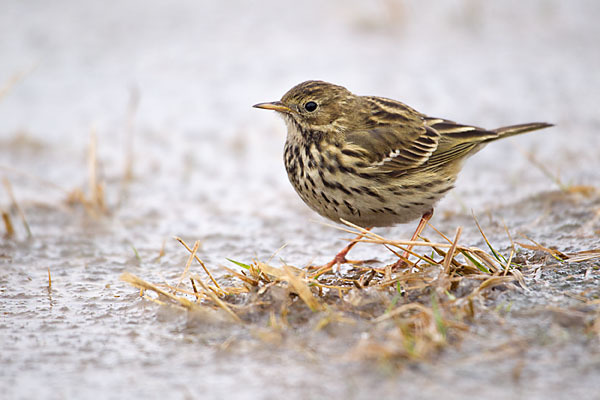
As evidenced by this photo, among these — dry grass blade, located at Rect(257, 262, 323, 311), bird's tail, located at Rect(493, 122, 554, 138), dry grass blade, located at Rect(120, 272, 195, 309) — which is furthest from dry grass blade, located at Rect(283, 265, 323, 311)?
bird's tail, located at Rect(493, 122, 554, 138)

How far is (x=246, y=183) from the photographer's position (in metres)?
7.50

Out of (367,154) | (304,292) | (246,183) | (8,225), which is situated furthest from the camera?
(246,183)

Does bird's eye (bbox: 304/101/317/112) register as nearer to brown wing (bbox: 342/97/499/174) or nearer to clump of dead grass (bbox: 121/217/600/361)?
brown wing (bbox: 342/97/499/174)

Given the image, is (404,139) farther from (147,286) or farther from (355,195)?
(147,286)

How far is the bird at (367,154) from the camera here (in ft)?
16.0

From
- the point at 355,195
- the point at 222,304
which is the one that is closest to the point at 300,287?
the point at 222,304

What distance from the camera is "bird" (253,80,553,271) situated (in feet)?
16.0

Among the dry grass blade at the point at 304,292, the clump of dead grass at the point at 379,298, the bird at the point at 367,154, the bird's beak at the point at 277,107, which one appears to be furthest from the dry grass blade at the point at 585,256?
the bird's beak at the point at 277,107

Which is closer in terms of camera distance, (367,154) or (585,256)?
(585,256)

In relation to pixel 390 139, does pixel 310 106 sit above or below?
above

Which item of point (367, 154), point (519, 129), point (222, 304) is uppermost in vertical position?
point (519, 129)

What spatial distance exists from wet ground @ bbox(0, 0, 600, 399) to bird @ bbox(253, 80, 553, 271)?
1.92 feet

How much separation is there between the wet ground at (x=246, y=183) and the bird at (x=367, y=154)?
586 millimetres

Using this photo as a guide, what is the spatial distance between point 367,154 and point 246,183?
2.67m
